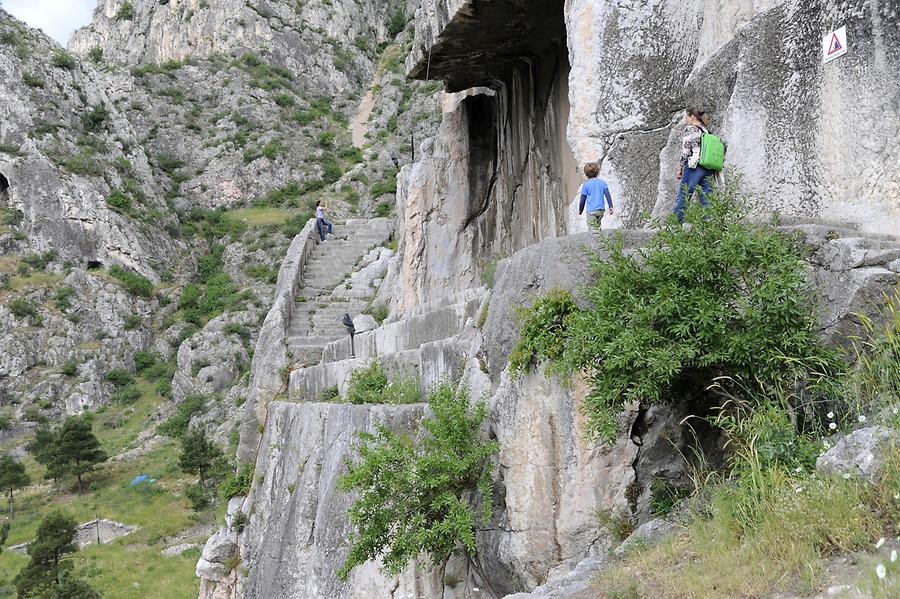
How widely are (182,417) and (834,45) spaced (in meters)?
29.4

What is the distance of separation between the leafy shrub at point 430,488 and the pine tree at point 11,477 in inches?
972

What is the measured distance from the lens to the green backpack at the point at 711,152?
6.21m

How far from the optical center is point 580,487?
504cm

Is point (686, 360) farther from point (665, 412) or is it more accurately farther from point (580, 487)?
point (580, 487)

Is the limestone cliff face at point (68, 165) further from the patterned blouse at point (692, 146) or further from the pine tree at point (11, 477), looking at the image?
the patterned blouse at point (692, 146)

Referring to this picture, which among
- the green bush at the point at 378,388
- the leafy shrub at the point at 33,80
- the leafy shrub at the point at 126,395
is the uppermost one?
the leafy shrub at the point at 33,80

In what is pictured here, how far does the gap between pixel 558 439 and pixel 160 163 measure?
50049 mm

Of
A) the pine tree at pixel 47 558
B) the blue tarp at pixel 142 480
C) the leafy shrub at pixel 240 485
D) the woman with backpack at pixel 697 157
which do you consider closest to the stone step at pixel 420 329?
the woman with backpack at pixel 697 157

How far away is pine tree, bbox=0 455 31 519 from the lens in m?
25.5

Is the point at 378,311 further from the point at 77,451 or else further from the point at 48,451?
the point at 48,451

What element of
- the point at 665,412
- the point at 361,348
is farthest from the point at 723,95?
the point at 361,348

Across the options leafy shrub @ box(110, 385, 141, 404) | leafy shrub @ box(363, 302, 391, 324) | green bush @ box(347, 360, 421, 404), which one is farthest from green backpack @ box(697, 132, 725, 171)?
leafy shrub @ box(110, 385, 141, 404)

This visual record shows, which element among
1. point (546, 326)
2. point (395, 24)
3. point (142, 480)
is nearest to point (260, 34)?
point (395, 24)

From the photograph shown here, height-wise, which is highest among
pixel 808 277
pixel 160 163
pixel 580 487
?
pixel 160 163
